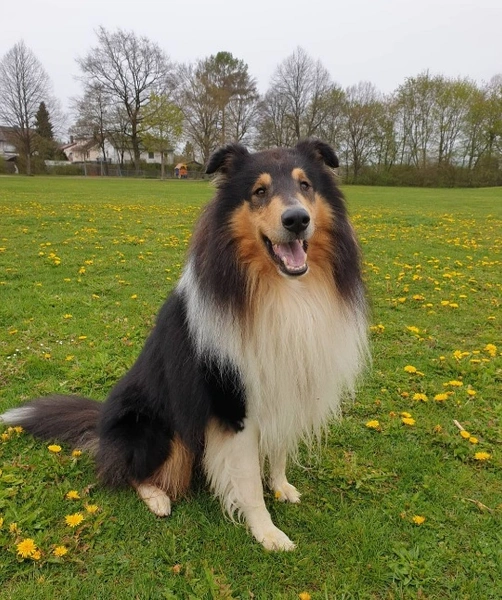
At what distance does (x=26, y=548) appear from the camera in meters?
2.29

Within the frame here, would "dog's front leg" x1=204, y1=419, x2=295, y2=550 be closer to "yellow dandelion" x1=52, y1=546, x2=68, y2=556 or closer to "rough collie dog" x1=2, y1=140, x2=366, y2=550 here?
"rough collie dog" x1=2, y1=140, x2=366, y2=550

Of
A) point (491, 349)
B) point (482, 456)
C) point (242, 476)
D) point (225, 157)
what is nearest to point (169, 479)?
point (242, 476)

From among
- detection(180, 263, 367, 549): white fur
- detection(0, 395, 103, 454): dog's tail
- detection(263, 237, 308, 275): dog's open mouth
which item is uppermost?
detection(263, 237, 308, 275): dog's open mouth

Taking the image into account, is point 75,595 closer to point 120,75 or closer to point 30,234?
point 30,234

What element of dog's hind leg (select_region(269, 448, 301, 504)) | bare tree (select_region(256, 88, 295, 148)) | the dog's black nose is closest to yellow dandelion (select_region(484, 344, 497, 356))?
dog's hind leg (select_region(269, 448, 301, 504))

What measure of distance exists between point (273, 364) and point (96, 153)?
7353 centimetres

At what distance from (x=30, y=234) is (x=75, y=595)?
9.71 metres

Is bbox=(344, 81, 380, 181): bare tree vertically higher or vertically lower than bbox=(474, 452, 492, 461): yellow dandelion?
higher

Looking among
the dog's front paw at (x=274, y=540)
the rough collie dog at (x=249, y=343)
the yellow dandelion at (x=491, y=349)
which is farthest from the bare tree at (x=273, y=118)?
the dog's front paw at (x=274, y=540)

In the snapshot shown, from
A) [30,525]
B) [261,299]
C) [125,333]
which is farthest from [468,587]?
[125,333]

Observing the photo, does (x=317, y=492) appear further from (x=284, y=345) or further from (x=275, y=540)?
(x=284, y=345)

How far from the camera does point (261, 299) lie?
2.40 m

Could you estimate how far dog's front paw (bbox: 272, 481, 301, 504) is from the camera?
288 centimetres

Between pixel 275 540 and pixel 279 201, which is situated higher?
pixel 279 201
